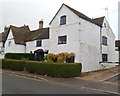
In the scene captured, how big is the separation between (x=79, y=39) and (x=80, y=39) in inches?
8.2

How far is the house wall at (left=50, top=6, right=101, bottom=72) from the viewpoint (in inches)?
627

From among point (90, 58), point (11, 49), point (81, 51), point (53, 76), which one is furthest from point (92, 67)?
point (11, 49)

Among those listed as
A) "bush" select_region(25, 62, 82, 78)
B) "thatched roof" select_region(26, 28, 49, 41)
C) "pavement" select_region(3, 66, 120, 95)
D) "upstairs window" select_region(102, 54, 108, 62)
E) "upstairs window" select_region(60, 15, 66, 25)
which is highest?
"upstairs window" select_region(60, 15, 66, 25)

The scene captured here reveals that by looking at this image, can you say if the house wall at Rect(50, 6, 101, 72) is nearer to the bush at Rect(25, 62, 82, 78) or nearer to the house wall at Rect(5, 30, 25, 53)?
the bush at Rect(25, 62, 82, 78)

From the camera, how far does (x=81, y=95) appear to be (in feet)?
23.2

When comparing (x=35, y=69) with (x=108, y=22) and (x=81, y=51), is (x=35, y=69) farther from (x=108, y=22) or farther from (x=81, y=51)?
(x=108, y=22)

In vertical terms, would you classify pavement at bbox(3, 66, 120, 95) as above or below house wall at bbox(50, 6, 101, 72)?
below

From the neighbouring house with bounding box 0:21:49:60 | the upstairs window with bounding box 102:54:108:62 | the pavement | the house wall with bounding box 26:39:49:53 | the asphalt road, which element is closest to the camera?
the asphalt road

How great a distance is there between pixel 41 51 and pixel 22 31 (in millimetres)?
10025

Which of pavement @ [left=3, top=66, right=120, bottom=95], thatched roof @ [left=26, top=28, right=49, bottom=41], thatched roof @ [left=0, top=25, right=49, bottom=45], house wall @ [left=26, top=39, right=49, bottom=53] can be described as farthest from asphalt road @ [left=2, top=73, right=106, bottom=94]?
thatched roof @ [left=0, top=25, right=49, bottom=45]

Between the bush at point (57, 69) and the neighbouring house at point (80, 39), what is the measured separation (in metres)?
3.05

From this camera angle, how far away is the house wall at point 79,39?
52.2 ft

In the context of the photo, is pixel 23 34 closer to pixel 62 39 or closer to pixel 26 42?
pixel 26 42

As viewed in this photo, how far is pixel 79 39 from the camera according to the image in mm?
15695
